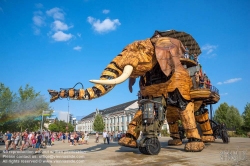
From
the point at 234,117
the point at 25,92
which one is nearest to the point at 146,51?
the point at 25,92

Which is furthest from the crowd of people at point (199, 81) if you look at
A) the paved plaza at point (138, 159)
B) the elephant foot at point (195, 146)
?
the paved plaza at point (138, 159)

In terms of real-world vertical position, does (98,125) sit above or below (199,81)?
below

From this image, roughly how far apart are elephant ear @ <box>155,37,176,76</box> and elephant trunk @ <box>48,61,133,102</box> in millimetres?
1217

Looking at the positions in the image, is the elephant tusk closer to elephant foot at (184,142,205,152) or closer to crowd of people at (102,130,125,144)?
elephant foot at (184,142,205,152)

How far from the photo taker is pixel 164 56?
26.3 feet

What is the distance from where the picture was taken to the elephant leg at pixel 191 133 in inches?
310

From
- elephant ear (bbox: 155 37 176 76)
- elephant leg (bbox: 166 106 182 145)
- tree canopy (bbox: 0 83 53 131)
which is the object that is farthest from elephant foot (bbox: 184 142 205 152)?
tree canopy (bbox: 0 83 53 131)

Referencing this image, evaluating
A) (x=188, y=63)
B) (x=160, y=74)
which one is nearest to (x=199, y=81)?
(x=188, y=63)

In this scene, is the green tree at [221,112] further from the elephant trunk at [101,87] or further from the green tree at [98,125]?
the elephant trunk at [101,87]

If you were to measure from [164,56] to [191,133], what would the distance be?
317 cm

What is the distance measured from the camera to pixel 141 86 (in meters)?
9.43

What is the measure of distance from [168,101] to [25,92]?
76.5 feet

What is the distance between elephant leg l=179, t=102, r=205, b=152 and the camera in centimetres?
Result: 788

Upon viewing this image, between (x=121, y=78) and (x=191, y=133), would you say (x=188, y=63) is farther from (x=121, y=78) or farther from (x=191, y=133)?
(x=121, y=78)
